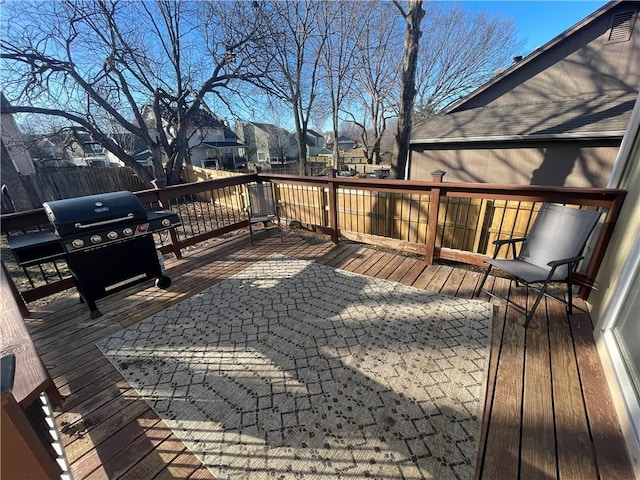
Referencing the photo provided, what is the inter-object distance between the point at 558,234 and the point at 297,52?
38.7 feet

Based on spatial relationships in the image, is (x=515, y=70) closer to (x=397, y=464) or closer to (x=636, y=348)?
(x=636, y=348)

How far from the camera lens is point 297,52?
1085 cm

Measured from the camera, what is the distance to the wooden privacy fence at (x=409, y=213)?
8.07 feet

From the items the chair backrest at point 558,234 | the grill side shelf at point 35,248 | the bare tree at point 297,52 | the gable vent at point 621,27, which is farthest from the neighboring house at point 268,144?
the chair backrest at point 558,234

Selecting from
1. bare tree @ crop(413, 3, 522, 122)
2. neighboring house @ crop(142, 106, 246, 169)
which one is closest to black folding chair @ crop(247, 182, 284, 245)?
bare tree @ crop(413, 3, 522, 122)

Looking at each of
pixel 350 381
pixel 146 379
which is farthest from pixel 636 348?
pixel 146 379

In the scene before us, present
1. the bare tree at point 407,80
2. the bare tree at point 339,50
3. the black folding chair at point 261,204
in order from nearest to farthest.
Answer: the black folding chair at point 261,204
the bare tree at point 407,80
the bare tree at point 339,50

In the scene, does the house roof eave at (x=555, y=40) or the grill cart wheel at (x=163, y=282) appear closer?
the grill cart wheel at (x=163, y=282)

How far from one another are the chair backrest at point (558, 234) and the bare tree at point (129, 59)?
296 inches

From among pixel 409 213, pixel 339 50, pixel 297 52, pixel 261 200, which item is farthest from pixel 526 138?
pixel 339 50

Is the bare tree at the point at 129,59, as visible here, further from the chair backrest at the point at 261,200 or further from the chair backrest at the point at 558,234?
the chair backrest at the point at 558,234

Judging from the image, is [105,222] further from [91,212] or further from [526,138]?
[526,138]

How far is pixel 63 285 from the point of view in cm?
285

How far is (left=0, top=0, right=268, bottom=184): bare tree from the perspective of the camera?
7.03m
